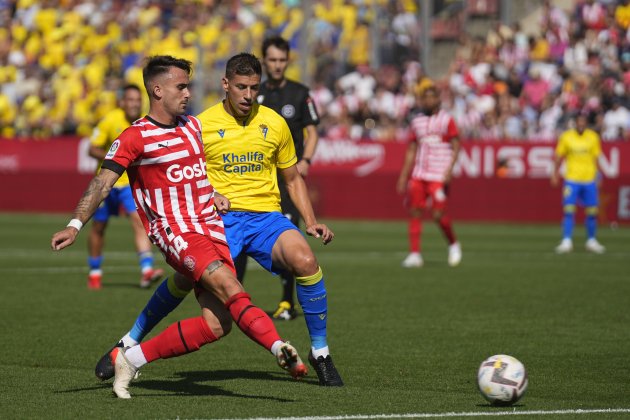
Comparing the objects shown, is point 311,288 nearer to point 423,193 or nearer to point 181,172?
point 181,172

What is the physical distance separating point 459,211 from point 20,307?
16952 mm

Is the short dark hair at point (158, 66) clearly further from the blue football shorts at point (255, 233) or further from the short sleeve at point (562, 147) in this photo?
the short sleeve at point (562, 147)

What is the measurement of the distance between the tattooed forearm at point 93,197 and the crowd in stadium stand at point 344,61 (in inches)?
796

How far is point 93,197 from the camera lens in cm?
700

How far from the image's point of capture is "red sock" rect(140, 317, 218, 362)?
7.29 metres

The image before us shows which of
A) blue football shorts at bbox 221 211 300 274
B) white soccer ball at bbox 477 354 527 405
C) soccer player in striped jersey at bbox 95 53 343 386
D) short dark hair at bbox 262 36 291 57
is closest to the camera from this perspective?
white soccer ball at bbox 477 354 527 405

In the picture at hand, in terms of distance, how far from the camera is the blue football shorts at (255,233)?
7.83m

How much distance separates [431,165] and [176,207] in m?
10.7

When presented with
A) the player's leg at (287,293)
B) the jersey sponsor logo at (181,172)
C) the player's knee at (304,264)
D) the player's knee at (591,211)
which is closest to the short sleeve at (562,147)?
the player's knee at (591,211)

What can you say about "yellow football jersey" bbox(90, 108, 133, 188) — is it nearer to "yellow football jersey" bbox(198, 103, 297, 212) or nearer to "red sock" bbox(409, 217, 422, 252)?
"red sock" bbox(409, 217, 422, 252)

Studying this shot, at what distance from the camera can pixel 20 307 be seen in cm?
1216

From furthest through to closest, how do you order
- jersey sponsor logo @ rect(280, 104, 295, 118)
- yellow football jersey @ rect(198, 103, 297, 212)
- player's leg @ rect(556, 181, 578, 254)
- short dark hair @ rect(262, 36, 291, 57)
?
player's leg @ rect(556, 181, 578, 254)
jersey sponsor logo @ rect(280, 104, 295, 118)
short dark hair @ rect(262, 36, 291, 57)
yellow football jersey @ rect(198, 103, 297, 212)

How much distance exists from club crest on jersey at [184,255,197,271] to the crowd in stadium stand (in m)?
20.1

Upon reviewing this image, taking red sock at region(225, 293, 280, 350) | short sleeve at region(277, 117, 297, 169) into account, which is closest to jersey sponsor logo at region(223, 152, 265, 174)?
short sleeve at region(277, 117, 297, 169)
